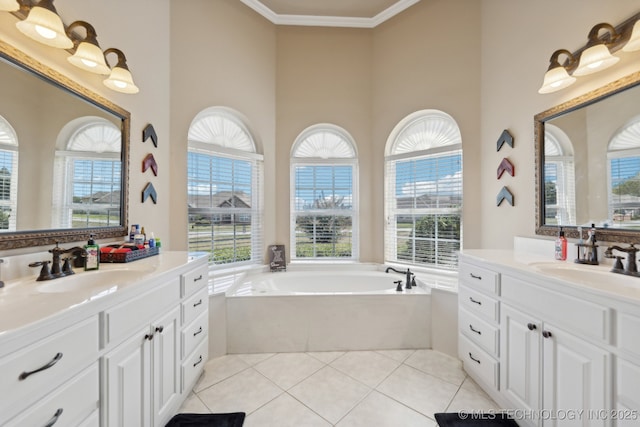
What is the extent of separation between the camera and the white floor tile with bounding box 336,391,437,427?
1440 millimetres

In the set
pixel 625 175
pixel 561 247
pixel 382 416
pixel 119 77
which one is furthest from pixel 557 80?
pixel 119 77

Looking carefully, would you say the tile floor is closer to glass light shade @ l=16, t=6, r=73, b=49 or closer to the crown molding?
glass light shade @ l=16, t=6, r=73, b=49

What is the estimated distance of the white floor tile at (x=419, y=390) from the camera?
1.58 m

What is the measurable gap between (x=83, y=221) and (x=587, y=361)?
2540mm

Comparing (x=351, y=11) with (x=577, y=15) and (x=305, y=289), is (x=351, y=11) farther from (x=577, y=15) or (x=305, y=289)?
(x=305, y=289)

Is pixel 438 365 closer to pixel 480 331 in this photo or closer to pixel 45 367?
pixel 480 331

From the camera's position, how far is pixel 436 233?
2809 mm

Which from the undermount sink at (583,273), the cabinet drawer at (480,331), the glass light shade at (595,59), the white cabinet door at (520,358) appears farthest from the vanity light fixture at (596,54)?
the cabinet drawer at (480,331)

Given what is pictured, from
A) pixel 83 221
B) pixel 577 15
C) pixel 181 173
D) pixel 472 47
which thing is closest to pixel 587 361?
pixel 577 15

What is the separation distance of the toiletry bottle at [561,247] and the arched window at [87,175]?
9.50ft

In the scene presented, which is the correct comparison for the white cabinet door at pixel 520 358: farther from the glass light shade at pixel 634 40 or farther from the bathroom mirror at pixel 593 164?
the glass light shade at pixel 634 40

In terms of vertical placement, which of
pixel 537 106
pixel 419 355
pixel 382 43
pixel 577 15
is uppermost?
pixel 382 43

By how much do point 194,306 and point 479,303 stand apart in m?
1.82

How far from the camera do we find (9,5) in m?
1.07
